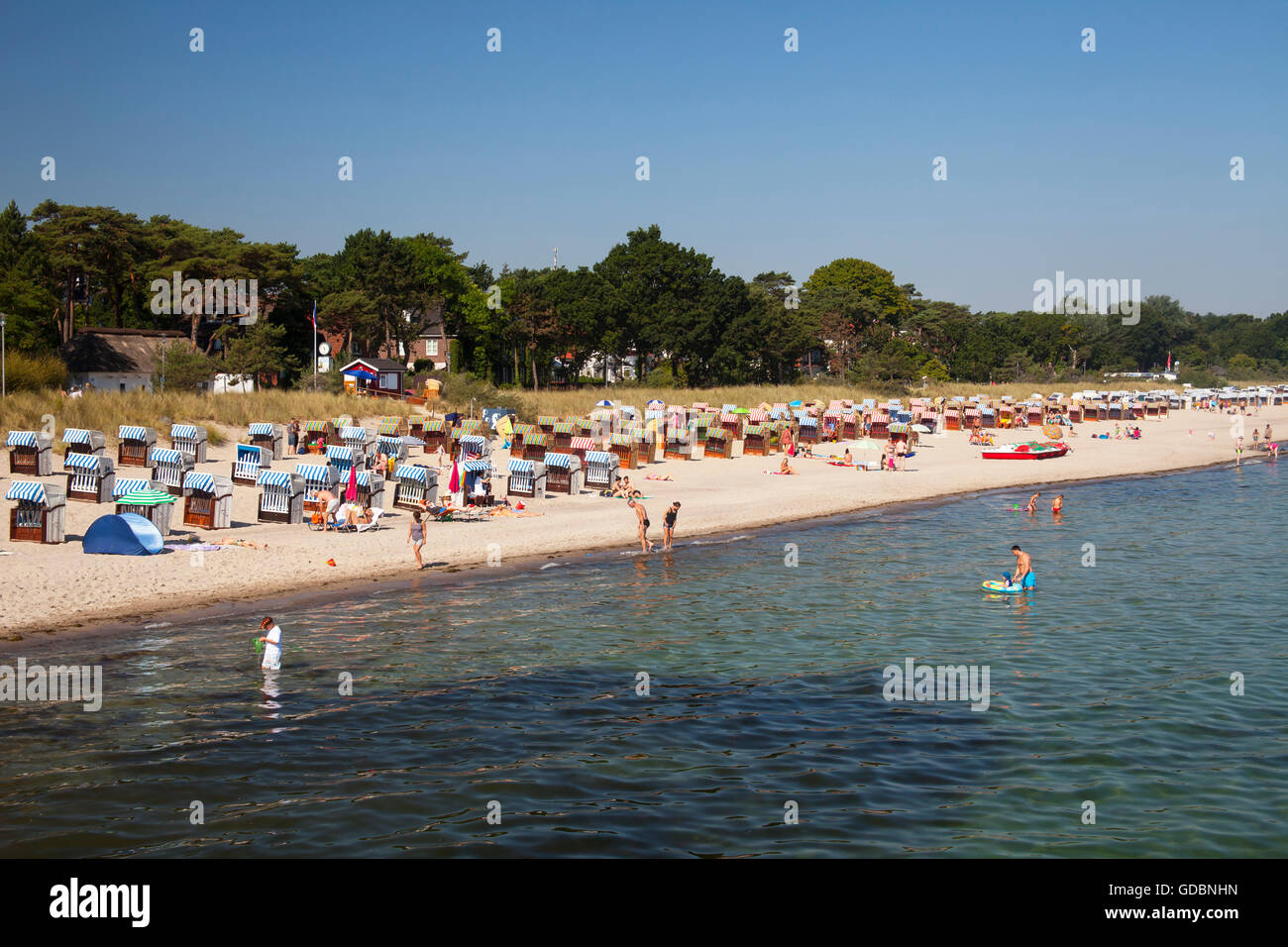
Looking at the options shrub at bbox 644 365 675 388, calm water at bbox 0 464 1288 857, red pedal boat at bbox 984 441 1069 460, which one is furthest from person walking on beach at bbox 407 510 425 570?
shrub at bbox 644 365 675 388

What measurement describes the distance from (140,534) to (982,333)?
10501cm

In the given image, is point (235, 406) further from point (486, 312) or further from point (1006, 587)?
point (486, 312)

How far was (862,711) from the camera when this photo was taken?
1504 cm

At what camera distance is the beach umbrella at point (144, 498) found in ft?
71.4

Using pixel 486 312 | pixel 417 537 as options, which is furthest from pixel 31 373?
pixel 486 312

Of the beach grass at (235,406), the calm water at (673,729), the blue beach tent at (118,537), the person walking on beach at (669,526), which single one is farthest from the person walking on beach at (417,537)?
the beach grass at (235,406)

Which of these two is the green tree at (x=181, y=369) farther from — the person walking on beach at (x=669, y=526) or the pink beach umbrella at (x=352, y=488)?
the person walking on beach at (x=669, y=526)

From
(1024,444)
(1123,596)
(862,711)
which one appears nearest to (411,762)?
(862,711)

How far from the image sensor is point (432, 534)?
26250mm

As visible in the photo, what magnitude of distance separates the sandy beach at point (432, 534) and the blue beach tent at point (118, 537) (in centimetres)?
26

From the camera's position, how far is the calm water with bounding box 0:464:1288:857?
36.1 ft

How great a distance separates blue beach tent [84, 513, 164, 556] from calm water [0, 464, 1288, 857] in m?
4.34

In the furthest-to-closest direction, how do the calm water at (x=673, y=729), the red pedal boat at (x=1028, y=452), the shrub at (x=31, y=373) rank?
1. the red pedal boat at (x=1028, y=452)
2. the shrub at (x=31, y=373)
3. the calm water at (x=673, y=729)
